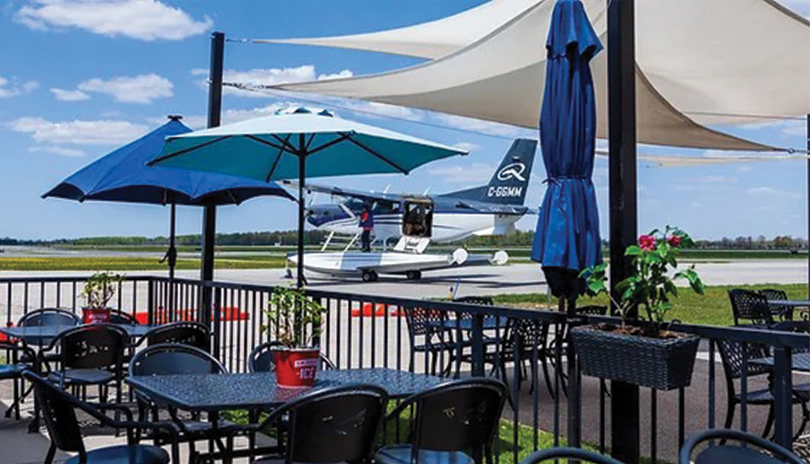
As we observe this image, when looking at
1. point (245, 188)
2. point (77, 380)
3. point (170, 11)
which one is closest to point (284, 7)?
point (170, 11)

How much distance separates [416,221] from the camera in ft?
111

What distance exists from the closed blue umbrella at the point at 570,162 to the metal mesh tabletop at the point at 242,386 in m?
0.83

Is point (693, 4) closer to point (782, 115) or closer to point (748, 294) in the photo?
point (782, 115)

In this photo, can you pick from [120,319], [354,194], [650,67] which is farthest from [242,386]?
[354,194]

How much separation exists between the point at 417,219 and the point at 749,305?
24747 mm

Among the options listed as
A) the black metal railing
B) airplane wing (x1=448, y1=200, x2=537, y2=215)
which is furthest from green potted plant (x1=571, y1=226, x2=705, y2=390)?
airplane wing (x1=448, y1=200, x2=537, y2=215)

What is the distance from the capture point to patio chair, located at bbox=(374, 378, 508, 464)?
3.27 meters

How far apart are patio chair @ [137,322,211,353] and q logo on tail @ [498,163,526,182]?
1379 inches

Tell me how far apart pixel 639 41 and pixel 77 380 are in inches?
189

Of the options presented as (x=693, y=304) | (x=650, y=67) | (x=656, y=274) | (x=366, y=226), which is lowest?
(x=693, y=304)

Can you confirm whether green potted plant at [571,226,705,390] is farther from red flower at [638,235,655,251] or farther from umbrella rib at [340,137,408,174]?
umbrella rib at [340,137,408,174]

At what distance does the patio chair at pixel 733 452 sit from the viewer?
7.93 feet

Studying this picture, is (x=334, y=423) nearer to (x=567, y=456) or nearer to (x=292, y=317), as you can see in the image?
(x=292, y=317)

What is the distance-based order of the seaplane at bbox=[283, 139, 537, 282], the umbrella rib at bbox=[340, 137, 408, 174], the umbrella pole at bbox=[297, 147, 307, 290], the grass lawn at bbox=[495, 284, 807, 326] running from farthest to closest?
the seaplane at bbox=[283, 139, 537, 282], the grass lawn at bbox=[495, 284, 807, 326], the umbrella rib at bbox=[340, 137, 408, 174], the umbrella pole at bbox=[297, 147, 307, 290]
